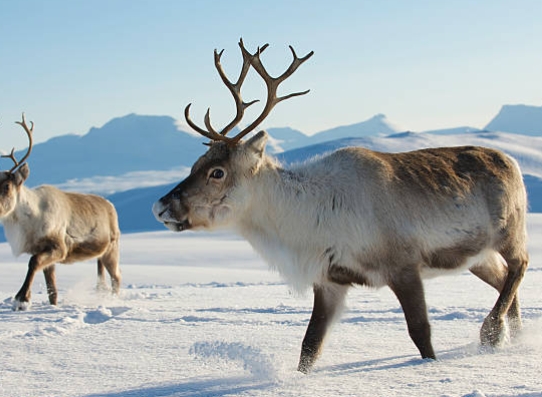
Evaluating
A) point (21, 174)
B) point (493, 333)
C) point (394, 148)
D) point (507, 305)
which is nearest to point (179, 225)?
point (493, 333)

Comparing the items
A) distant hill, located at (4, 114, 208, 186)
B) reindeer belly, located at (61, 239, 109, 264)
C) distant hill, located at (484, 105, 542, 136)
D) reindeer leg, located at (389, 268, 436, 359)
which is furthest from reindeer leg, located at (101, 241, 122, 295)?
distant hill, located at (4, 114, 208, 186)

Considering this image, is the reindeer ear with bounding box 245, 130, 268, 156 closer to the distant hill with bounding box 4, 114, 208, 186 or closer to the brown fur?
the brown fur

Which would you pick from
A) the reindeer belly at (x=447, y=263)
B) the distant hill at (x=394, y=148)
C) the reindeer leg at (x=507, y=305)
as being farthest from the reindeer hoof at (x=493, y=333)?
Result: the distant hill at (x=394, y=148)

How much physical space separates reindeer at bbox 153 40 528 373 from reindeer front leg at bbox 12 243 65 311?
393 centimetres

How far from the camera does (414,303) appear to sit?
3.98 metres

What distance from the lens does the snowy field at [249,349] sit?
11.5 ft

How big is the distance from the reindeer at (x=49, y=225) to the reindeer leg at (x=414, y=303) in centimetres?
488

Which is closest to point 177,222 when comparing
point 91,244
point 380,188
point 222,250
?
point 380,188

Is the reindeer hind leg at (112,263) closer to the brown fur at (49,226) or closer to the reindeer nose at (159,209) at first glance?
the brown fur at (49,226)

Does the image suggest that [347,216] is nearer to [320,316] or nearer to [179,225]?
[320,316]

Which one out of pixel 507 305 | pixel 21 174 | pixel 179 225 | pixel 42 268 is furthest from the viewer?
pixel 21 174

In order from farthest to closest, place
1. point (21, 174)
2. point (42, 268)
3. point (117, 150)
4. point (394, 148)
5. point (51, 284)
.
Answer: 1. point (117, 150)
2. point (394, 148)
3. point (21, 174)
4. point (51, 284)
5. point (42, 268)

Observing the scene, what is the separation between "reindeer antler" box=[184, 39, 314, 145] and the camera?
14.6ft

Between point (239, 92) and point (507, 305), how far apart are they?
7.42 feet
